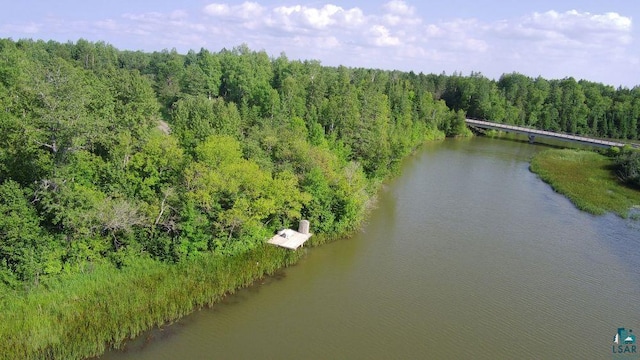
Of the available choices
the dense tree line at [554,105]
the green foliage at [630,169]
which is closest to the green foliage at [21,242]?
the green foliage at [630,169]

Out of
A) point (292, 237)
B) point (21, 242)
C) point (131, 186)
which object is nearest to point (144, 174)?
point (131, 186)

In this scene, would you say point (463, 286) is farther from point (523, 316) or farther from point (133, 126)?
point (133, 126)

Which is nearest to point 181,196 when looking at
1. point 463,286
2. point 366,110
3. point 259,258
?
point 259,258

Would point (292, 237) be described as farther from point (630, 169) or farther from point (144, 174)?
point (630, 169)

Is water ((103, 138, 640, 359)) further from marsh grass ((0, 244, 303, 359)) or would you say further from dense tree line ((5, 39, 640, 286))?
dense tree line ((5, 39, 640, 286))

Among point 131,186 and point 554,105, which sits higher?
point 554,105

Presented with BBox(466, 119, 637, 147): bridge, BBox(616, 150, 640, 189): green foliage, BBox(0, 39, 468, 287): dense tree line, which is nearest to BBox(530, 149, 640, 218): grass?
BBox(616, 150, 640, 189): green foliage
